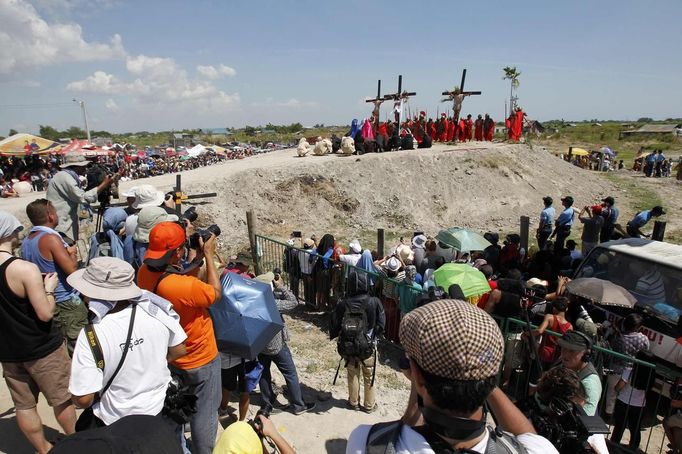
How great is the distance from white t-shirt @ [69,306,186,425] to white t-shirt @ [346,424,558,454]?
157cm

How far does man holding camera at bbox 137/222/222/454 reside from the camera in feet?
10.2

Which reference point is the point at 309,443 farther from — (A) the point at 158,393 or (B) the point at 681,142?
(B) the point at 681,142

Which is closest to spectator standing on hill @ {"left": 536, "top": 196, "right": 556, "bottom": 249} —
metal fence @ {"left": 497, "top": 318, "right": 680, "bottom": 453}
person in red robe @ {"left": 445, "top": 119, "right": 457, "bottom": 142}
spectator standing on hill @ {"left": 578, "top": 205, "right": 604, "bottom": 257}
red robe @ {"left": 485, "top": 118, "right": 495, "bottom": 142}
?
spectator standing on hill @ {"left": 578, "top": 205, "right": 604, "bottom": 257}

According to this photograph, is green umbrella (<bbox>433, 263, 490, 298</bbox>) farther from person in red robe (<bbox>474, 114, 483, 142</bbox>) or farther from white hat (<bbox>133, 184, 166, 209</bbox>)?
person in red robe (<bbox>474, 114, 483, 142</bbox>)

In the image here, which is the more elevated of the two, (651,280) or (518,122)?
(518,122)

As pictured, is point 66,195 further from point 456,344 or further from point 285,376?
point 456,344

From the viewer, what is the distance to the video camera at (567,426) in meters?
2.28

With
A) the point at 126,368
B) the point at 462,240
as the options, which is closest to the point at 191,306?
the point at 126,368

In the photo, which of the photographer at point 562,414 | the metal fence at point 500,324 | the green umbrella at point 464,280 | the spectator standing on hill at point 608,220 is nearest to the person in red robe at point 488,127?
the spectator standing on hill at point 608,220

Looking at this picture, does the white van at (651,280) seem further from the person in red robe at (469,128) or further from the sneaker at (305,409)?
the person in red robe at (469,128)

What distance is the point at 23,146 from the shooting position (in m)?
22.3

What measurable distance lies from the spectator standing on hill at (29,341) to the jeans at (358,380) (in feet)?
8.88

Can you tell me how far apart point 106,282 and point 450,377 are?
209 cm

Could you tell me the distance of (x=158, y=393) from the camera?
2.62 m
